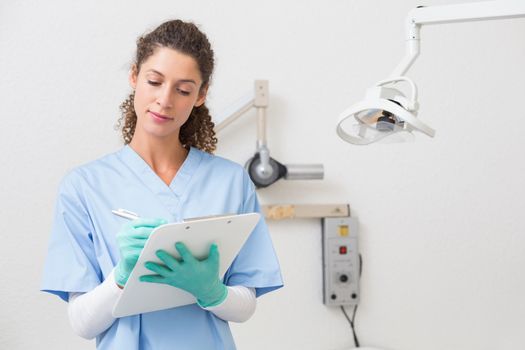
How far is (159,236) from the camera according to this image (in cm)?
91

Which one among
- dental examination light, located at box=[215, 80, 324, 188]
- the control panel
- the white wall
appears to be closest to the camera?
the white wall

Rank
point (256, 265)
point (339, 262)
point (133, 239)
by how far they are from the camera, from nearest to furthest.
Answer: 1. point (133, 239)
2. point (256, 265)
3. point (339, 262)

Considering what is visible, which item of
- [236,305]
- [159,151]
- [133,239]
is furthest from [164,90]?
[236,305]

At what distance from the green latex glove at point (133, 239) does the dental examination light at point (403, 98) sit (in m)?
0.38

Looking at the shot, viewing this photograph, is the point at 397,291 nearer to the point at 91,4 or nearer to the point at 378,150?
the point at 378,150

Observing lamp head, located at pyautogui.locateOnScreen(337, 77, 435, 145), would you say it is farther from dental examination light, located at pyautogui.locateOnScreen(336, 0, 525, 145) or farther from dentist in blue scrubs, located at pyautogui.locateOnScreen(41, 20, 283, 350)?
dentist in blue scrubs, located at pyautogui.locateOnScreen(41, 20, 283, 350)

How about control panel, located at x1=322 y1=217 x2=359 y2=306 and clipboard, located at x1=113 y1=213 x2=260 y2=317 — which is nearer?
clipboard, located at x1=113 y1=213 x2=260 y2=317

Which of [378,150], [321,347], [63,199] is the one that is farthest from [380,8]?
[63,199]

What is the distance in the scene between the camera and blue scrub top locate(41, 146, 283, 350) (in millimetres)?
1096

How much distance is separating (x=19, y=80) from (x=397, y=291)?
1325 mm

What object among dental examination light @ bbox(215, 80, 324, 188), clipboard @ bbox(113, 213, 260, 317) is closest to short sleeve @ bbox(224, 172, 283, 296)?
clipboard @ bbox(113, 213, 260, 317)

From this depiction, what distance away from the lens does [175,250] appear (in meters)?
0.97

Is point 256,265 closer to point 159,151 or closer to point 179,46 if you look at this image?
point 159,151

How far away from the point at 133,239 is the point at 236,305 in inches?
10.4
